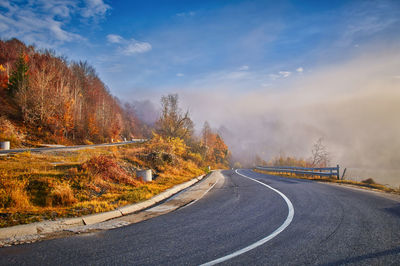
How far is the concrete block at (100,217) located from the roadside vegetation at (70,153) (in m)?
0.35

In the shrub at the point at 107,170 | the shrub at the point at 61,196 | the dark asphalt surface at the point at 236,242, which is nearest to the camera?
the dark asphalt surface at the point at 236,242

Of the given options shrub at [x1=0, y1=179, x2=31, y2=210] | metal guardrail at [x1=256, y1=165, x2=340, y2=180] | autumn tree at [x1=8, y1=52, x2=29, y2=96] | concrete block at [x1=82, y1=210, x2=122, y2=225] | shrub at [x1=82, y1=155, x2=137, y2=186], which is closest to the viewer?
concrete block at [x1=82, y1=210, x2=122, y2=225]

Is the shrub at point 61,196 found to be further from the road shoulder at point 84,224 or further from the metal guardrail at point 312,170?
the metal guardrail at point 312,170

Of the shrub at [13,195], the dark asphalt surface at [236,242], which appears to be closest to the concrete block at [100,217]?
the dark asphalt surface at [236,242]

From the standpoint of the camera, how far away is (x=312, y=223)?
16.2 ft

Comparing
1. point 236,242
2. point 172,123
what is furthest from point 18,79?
point 236,242

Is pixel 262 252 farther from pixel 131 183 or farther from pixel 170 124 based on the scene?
pixel 170 124

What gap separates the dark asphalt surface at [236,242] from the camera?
329 centimetres

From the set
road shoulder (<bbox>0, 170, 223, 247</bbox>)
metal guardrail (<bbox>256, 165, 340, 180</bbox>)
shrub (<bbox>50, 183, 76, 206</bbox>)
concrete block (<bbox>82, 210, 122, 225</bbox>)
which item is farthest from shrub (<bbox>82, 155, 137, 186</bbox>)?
metal guardrail (<bbox>256, 165, 340, 180</bbox>)

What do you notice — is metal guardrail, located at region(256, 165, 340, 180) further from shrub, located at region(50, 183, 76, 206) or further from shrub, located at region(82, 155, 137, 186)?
shrub, located at region(50, 183, 76, 206)

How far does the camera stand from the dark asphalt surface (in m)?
3.29

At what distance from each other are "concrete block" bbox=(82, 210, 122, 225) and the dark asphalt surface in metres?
1.12

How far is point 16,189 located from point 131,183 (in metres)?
4.34

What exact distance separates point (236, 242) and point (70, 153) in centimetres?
1823
